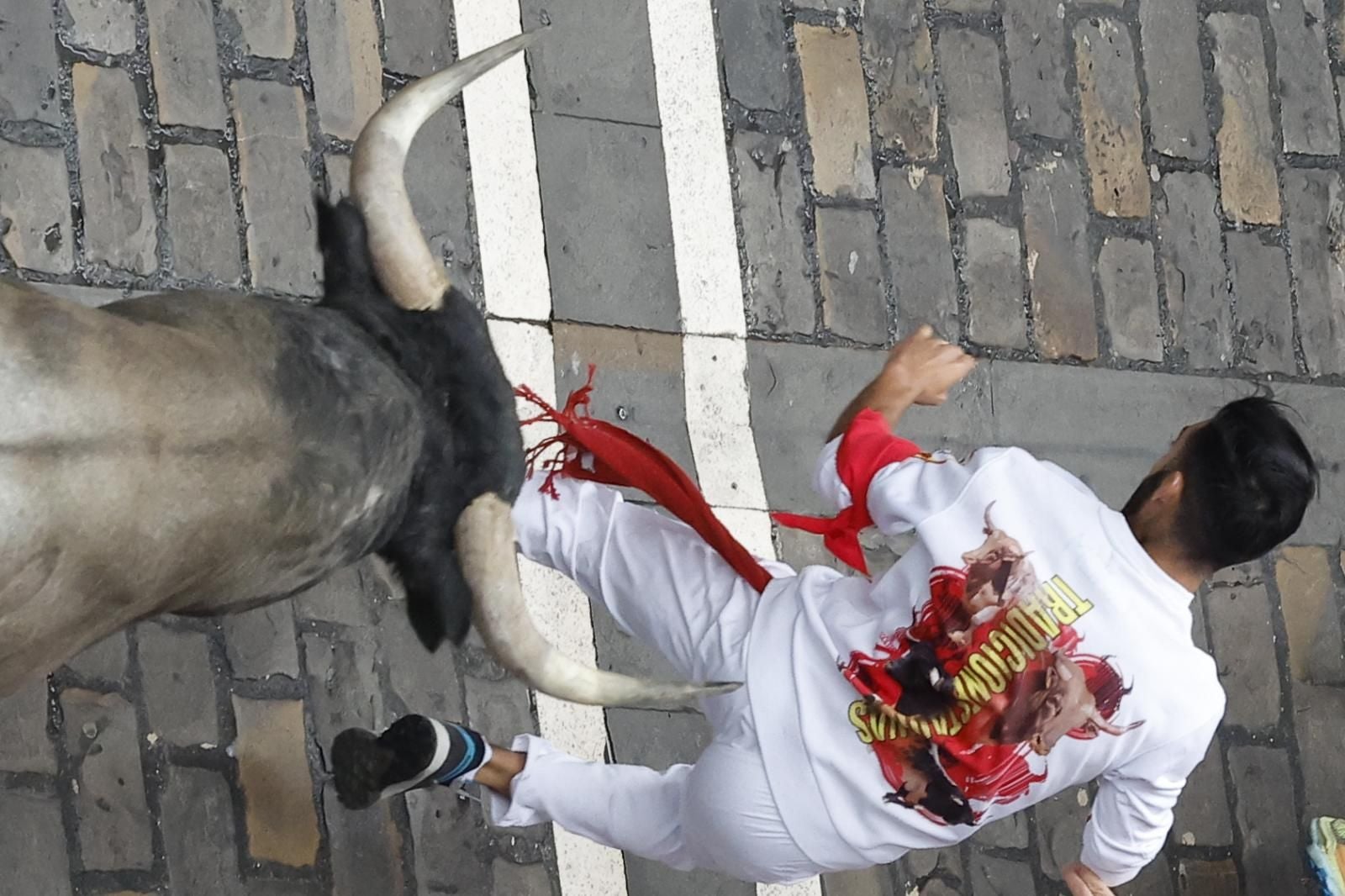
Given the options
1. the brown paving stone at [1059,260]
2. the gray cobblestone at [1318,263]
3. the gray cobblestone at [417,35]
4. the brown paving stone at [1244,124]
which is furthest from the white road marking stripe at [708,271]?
the gray cobblestone at [1318,263]

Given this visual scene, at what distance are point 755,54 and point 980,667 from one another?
3026 millimetres

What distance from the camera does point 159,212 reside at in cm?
470

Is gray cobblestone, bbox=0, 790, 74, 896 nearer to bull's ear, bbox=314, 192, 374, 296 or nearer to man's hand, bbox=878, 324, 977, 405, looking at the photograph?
bull's ear, bbox=314, 192, 374, 296

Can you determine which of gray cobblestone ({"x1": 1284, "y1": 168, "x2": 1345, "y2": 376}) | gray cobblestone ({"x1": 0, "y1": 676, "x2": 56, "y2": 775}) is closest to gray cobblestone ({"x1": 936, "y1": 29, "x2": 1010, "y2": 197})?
gray cobblestone ({"x1": 1284, "y1": 168, "x2": 1345, "y2": 376})

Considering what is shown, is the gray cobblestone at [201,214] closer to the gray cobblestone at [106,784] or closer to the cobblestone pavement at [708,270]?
the cobblestone pavement at [708,270]

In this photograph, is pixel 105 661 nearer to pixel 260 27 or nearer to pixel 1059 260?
pixel 260 27

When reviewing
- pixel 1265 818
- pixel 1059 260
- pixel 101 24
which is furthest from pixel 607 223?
pixel 1265 818

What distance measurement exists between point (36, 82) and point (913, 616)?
2853 mm

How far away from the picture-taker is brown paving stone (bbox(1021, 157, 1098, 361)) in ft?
20.0

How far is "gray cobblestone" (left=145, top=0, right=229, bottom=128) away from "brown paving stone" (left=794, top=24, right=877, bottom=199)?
6.89 ft

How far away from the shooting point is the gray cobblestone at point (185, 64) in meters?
4.79

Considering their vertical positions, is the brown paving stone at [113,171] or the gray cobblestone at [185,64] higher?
the gray cobblestone at [185,64]

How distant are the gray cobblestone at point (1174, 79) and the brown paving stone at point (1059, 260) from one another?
20.8 inches

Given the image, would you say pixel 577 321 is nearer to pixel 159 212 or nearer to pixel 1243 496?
pixel 159 212
